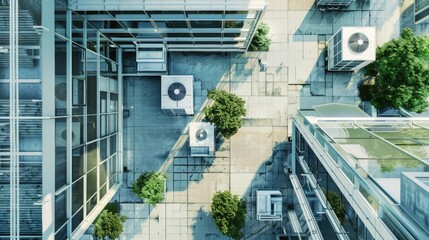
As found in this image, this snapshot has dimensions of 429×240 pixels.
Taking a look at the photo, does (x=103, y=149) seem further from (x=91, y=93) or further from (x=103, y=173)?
(x=91, y=93)

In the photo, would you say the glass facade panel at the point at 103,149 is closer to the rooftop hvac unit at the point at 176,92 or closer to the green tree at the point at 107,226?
the rooftop hvac unit at the point at 176,92

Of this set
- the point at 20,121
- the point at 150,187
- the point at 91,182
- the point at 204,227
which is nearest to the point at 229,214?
the point at 204,227

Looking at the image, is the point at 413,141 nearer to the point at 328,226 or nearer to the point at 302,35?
the point at 328,226

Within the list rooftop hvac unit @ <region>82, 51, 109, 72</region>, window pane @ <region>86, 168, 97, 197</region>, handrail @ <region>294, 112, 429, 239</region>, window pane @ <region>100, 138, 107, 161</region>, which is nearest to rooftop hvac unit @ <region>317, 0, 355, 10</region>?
handrail @ <region>294, 112, 429, 239</region>

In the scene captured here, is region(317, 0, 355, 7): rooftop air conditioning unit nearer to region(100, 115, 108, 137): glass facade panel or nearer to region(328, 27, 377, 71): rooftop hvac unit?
region(328, 27, 377, 71): rooftop hvac unit

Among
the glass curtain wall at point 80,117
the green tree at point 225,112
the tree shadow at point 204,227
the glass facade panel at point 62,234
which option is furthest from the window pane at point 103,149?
the tree shadow at point 204,227
